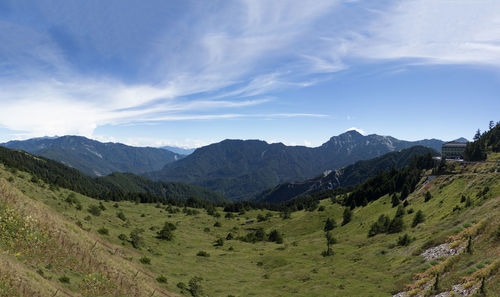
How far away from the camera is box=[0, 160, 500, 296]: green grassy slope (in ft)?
116

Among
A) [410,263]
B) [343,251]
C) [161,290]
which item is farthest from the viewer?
[343,251]

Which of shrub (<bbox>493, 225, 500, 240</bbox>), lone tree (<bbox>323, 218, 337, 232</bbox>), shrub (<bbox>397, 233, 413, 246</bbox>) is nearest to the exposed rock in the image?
shrub (<bbox>493, 225, 500, 240</bbox>)

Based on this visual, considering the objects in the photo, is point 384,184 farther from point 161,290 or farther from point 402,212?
point 161,290

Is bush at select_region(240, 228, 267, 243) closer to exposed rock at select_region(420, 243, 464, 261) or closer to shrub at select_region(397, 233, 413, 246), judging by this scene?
shrub at select_region(397, 233, 413, 246)

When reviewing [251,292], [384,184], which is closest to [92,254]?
[251,292]

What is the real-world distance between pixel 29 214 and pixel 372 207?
13189 cm

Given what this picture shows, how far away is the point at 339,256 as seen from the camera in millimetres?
75812

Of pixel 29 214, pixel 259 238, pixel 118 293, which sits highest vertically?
pixel 29 214

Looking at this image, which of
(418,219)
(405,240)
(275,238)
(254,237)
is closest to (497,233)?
(405,240)

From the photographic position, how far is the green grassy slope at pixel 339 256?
35406mm

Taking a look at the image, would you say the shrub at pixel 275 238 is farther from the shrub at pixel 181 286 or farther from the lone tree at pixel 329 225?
the shrub at pixel 181 286

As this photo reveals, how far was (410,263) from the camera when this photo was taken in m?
49.4

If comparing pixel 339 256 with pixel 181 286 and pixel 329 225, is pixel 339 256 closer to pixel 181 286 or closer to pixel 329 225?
pixel 181 286

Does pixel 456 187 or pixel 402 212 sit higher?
pixel 456 187
